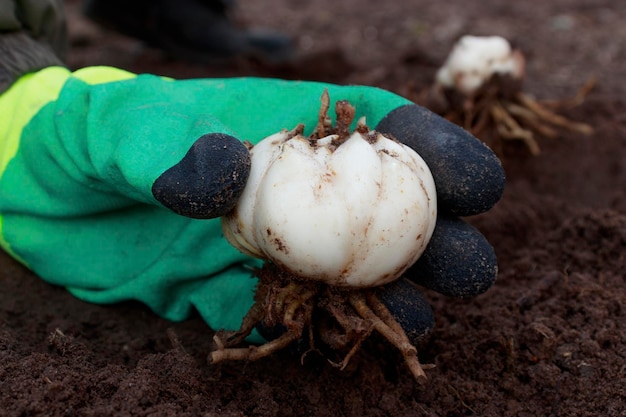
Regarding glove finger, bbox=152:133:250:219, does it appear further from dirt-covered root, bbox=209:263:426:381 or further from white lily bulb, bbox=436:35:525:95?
white lily bulb, bbox=436:35:525:95

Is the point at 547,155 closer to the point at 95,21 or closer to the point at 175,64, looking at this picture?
the point at 175,64

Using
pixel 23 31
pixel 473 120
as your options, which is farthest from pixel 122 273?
pixel 473 120

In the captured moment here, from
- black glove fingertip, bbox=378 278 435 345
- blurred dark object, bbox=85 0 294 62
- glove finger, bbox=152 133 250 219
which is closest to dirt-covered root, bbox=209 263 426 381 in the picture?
black glove fingertip, bbox=378 278 435 345

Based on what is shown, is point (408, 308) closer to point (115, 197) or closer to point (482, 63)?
point (115, 197)

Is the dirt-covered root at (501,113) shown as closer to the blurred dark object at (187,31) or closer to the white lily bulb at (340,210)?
the blurred dark object at (187,31)

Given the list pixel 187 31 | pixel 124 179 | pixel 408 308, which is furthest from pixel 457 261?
pixel 187 31
